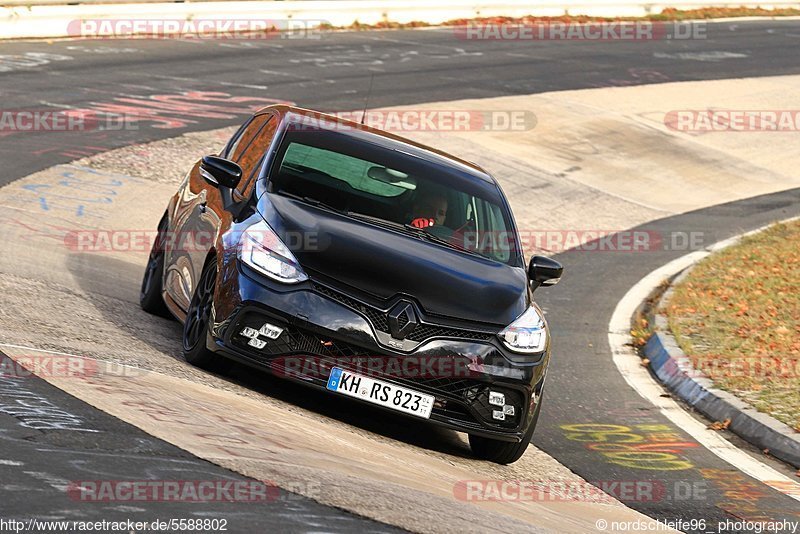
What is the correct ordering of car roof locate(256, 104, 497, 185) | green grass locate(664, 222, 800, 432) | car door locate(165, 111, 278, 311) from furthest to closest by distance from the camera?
green grass locate(664, 222, 800, 432) → car roof locate(256, 104, 497, 185) → car door locate(165, 111, 278, 311)

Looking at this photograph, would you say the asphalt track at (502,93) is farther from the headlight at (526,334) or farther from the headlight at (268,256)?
the headlight at (268,256)

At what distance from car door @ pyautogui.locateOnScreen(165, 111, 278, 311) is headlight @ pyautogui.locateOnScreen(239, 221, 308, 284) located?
510 mm

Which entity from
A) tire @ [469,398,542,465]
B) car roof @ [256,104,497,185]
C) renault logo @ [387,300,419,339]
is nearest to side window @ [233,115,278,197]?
car roof @ [256,104,497,185]

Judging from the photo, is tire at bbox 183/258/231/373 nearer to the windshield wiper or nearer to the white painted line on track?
the windshield wiper

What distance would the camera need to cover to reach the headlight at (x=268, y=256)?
7617mm

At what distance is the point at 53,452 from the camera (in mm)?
5551

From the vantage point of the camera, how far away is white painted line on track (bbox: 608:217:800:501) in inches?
343

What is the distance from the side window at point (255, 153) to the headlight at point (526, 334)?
193cm

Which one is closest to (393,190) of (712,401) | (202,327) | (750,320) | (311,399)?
(311,399)

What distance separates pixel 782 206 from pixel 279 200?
13.3 m

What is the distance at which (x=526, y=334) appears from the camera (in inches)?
311

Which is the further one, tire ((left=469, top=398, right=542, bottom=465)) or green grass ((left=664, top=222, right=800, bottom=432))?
green grass ((left=664, top=222, right=800, bottom=432))

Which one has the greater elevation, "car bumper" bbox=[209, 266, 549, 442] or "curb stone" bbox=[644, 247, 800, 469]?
"car bumper" bbox=[209, 266, 549, 442]

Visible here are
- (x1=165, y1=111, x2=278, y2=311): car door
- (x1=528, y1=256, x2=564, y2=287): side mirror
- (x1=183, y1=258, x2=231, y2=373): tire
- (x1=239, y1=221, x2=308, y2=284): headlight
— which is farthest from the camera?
(x1=528, y1=256, x2=564, y2=287): side mirror
